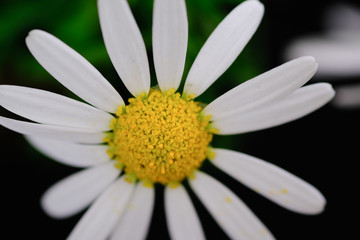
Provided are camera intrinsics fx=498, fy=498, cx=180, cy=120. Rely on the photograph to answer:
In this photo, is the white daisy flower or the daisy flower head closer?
the daisy flower head

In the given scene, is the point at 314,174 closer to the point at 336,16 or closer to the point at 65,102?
the point at 336,16

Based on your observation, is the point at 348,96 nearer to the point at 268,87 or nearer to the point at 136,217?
the point at 268,87

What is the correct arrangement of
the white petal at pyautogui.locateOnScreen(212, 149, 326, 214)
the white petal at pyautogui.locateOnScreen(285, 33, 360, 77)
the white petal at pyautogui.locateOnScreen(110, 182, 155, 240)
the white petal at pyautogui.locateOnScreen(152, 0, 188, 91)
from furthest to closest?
the white petal at pyautogui.locateOnScreen(285, 33, 360, 77) < the white petal at pyautogui.locateOnScreen(110, 182, 155, 240) < the white petal at pyautogui.locateOnScreen(212, 149, 326, 214) < the white petal at pyautogui.locateOnScreen(152, 0, 188, 91)

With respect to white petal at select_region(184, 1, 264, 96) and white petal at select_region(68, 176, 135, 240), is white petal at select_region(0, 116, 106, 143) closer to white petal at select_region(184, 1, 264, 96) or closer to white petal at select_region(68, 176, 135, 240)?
white petal at select_region(68, 176, 135, 240)

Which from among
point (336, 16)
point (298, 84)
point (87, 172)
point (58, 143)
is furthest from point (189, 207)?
point (336, 16)

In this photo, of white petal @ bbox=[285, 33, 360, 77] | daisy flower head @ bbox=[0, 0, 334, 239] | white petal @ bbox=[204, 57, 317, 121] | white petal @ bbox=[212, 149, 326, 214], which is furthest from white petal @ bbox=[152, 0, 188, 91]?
white petal @ bbox=[285, 33, 360, 77]

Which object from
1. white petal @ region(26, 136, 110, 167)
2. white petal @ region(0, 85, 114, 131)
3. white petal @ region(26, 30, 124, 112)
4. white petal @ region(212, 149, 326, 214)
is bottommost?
white petal @ region(212, 149, 326, 214)

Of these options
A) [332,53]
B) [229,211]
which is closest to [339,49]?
[332,53]
